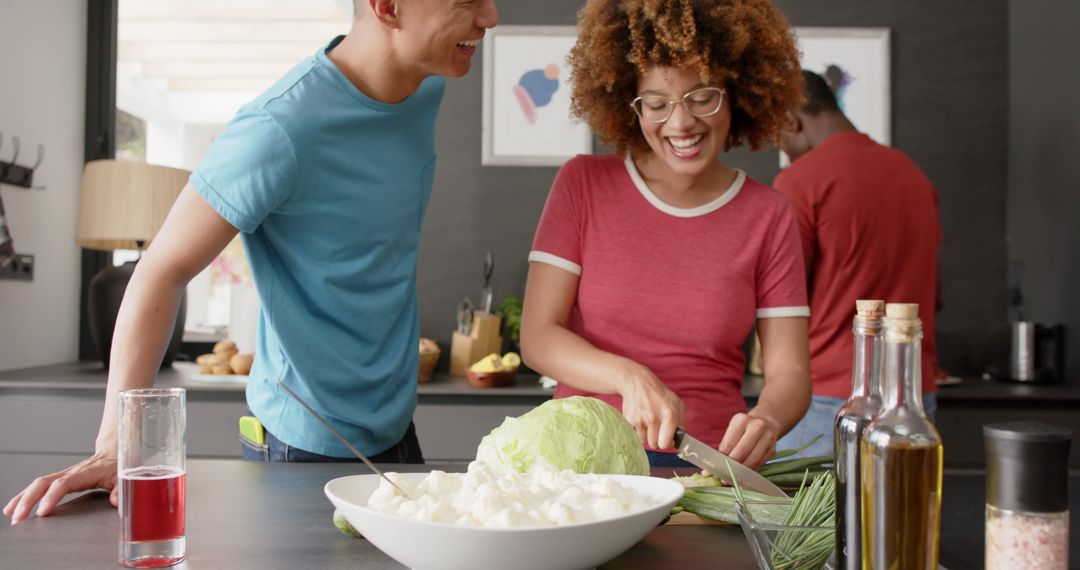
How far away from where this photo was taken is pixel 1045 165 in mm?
3408

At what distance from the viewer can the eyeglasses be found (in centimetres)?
167

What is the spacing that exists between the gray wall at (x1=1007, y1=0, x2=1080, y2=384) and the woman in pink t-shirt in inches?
78.9

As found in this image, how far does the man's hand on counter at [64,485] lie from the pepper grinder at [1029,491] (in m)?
1.03

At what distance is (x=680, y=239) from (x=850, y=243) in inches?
36.4

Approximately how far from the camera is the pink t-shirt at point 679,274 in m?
1.69

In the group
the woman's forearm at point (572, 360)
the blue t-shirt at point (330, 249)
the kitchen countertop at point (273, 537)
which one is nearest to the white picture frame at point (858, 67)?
the woman's forearm at point (572, 360)

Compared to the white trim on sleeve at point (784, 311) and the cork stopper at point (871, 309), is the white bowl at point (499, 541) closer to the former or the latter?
the cork stopper at point (871, 309)

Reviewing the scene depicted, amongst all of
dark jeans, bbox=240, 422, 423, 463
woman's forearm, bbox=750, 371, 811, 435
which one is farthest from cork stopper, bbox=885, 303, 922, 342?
dark jeans, bbox=240, 422, 423, 463

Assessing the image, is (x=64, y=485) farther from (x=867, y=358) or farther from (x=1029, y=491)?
(x=1029, y=491)

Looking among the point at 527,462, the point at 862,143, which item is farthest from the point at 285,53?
the point at 527,462

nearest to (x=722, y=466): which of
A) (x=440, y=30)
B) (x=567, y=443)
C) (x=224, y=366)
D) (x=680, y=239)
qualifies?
(x=567, y=443)

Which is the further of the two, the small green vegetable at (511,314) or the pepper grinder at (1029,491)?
the small green vegetable at (511,314)

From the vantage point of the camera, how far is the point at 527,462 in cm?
112

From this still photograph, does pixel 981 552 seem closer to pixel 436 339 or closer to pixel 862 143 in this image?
pixel 862 143
